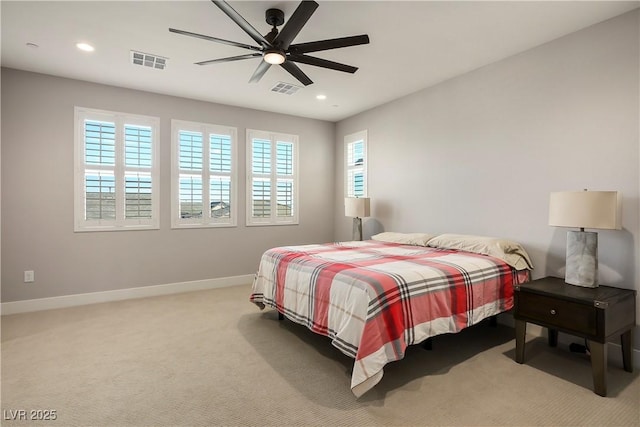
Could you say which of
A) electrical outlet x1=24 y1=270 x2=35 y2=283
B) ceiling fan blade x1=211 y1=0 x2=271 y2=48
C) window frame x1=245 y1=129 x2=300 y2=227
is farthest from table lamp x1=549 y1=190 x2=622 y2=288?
electrical outlet x1=24 y1=270 x2=35 y2=283

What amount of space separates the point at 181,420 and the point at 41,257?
3.31m

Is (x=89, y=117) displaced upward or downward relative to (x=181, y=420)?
upward

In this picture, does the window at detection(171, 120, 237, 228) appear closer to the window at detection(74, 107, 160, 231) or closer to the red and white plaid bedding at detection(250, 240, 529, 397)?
the window at detection(74, 107, 160, 231)

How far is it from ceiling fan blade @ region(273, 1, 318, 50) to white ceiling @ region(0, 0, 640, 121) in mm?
365

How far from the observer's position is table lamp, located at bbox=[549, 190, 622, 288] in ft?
7.61

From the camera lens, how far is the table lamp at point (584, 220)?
232 cm

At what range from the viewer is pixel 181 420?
6.20 feet

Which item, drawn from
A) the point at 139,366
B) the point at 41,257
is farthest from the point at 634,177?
the point at 41,257

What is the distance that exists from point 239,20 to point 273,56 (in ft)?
1.45

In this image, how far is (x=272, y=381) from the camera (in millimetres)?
2312

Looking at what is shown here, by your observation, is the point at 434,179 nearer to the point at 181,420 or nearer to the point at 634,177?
the point at 634,177

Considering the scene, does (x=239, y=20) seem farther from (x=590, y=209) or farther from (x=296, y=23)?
(x=590, y=209)

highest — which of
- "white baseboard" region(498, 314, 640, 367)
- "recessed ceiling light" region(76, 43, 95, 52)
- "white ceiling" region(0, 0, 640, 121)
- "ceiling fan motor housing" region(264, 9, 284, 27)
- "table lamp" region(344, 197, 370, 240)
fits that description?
"white ceiling" region(0, 0, 640, 121)

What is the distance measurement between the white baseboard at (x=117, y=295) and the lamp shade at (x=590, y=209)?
4.22 meters
